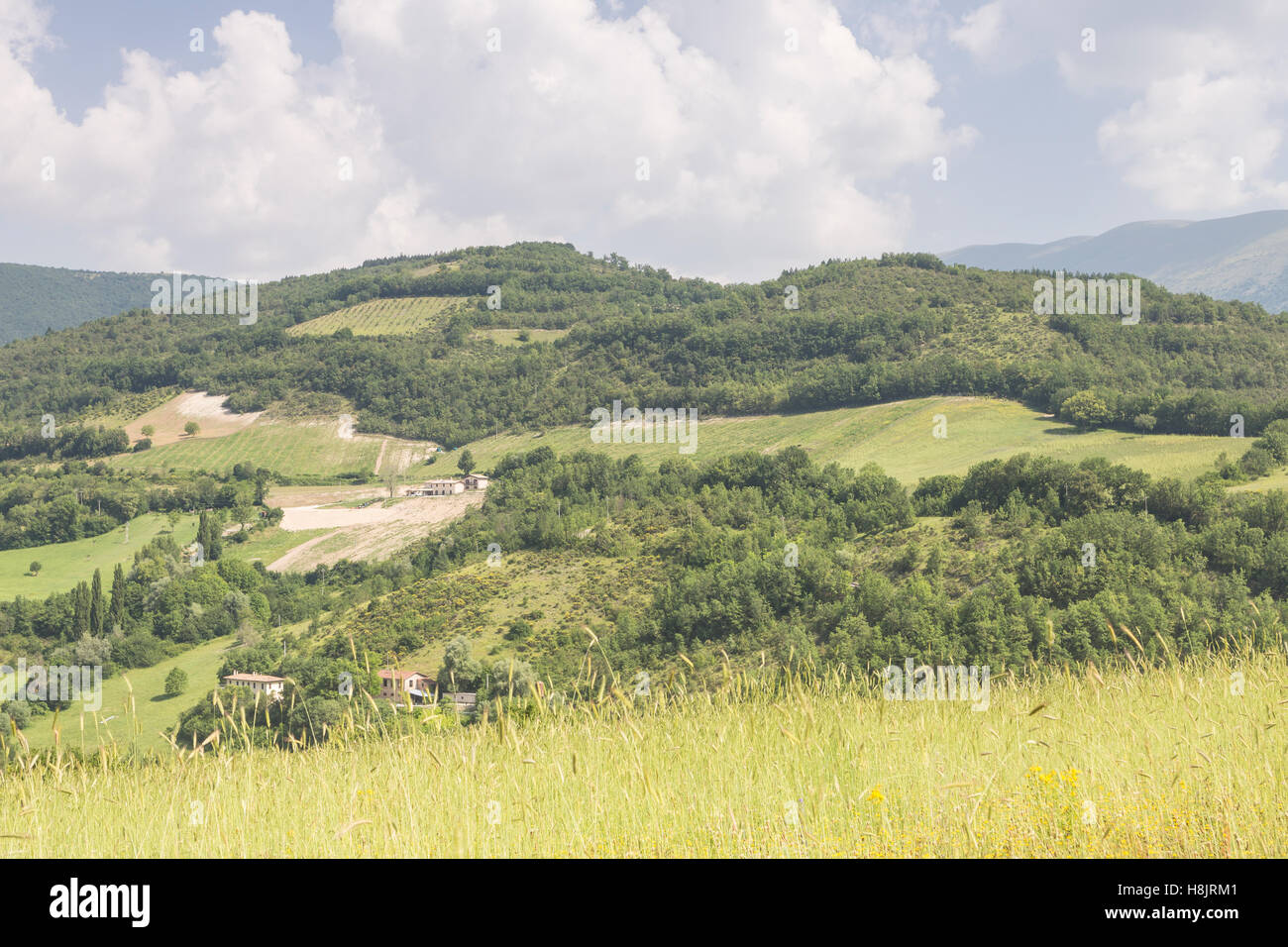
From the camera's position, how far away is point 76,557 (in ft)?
317

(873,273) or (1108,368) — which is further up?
(873,273)

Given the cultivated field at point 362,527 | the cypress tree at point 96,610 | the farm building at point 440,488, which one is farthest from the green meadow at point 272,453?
the cypress tree at point 96,610

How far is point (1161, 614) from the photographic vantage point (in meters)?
33.6

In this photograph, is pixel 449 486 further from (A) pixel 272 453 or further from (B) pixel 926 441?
(B) pixel 926 441

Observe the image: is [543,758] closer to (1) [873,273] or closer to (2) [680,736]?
(2) [680,736]

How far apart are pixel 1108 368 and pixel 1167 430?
36.9m

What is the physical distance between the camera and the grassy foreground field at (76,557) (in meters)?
87.1

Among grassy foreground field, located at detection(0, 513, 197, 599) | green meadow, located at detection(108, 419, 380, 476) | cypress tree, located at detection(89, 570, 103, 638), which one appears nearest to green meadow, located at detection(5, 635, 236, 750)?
cypress tree, located at detection(89, 570, 103, 638)

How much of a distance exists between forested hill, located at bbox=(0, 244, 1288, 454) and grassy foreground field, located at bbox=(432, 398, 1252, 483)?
503 cm

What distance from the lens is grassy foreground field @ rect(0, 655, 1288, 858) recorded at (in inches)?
142

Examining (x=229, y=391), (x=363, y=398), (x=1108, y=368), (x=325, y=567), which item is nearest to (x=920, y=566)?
(x=325, y=567)

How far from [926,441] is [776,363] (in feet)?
213

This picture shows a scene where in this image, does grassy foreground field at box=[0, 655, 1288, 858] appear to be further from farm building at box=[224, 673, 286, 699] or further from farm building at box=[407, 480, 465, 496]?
farm building at box=[407, 480, 465, 496]

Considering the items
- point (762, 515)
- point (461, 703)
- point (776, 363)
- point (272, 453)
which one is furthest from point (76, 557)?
point (776, 363)
